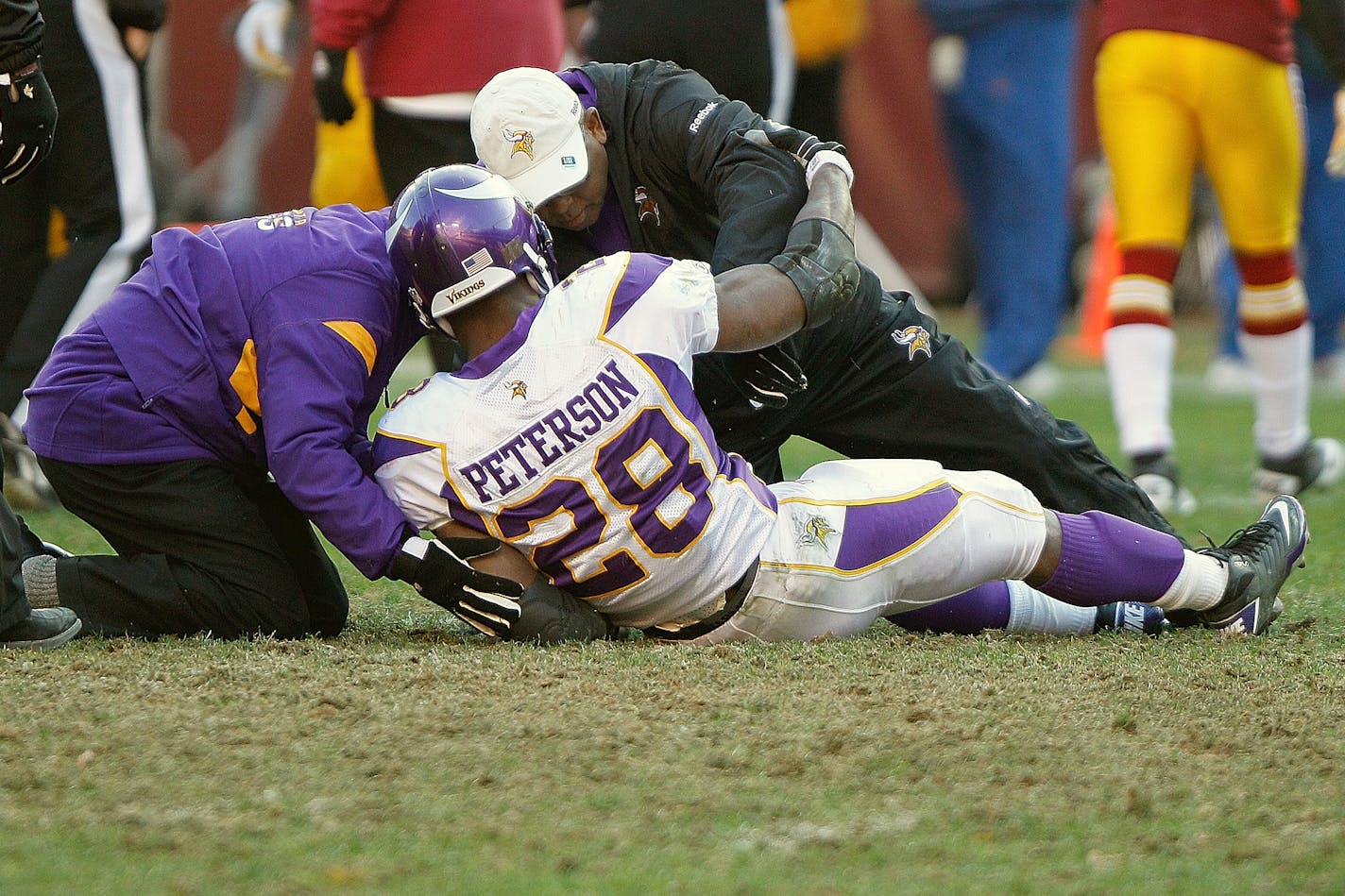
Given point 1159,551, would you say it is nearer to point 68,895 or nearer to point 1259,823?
point 1259,823

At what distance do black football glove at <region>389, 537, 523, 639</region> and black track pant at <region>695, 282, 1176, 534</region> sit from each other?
826 mm

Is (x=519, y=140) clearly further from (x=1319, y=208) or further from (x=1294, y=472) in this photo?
(x=1319, y=208)

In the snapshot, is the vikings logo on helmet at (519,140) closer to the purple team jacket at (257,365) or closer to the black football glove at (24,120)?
the purple team jacket at (257,365)

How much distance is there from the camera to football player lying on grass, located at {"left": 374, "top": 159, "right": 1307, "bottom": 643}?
3.12m

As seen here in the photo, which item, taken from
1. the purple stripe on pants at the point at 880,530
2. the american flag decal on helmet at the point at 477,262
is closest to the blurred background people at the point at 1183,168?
the purple stripe on pants at the point at 880,530

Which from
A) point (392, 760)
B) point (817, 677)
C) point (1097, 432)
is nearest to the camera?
point (392, 760)

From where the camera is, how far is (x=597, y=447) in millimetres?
3105

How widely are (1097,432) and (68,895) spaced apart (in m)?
6.04

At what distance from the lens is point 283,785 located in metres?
2.43

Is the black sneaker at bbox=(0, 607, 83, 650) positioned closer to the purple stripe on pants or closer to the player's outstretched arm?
the player's outstretched arm

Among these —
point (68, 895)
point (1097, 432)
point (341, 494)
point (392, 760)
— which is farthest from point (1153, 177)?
point (68, 895)

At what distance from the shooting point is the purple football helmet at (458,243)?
10.4 ft

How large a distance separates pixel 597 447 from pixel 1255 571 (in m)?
1.43

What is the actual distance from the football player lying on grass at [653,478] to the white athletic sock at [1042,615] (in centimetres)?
17
